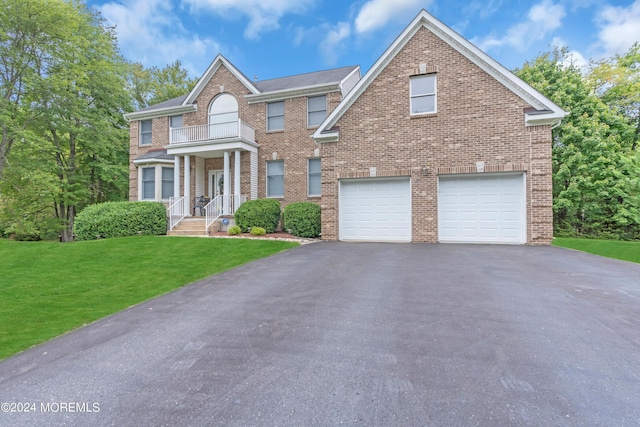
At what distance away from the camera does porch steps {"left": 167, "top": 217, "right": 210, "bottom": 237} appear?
44.6 feet

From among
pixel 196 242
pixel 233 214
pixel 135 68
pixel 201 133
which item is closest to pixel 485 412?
pixel 196 242

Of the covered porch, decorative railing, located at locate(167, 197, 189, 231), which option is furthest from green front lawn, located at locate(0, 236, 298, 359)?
the covered porch

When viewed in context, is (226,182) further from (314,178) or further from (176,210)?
(314,178)

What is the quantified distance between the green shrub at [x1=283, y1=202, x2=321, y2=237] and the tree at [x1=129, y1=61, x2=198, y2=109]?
21024 mm

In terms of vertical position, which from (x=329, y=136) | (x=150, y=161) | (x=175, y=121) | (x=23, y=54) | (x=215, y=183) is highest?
(x=23, y=54)

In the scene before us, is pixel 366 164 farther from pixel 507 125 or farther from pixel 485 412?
pixel 485 412

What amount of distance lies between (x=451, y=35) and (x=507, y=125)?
3735 millimetres

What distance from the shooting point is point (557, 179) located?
18.5 meters

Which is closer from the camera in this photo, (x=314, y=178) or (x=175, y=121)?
(x=314, y=178)

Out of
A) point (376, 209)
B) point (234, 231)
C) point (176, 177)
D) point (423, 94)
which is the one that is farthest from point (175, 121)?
point (423, 94)

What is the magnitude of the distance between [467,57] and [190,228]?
511 inches

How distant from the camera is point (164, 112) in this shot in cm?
1800

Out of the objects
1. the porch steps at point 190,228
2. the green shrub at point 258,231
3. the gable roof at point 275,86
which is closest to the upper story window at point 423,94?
the gable roof at point 275,86

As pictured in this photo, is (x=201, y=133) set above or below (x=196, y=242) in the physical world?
above
